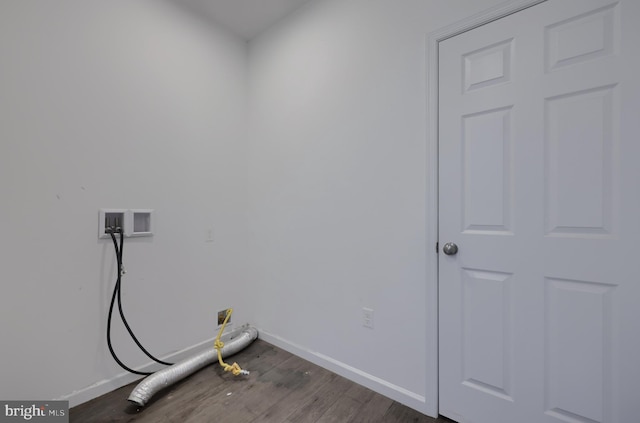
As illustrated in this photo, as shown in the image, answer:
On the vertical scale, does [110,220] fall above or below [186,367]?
above

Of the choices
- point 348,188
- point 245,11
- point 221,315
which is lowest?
point 221,315

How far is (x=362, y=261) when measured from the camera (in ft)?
6.04

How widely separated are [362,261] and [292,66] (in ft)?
5.42

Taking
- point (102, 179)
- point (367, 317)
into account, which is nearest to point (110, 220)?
point (102, 179)

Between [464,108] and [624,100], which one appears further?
[464,108]

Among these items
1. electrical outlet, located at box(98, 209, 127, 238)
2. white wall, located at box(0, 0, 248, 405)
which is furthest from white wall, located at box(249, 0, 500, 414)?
electrical outlet, located at box(98, 209, 127, 238)

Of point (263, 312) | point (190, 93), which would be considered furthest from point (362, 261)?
point (190, 93)

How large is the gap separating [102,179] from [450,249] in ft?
7.00

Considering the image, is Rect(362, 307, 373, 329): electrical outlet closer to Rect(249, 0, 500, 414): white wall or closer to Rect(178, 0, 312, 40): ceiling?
Rect(249, 0, 500, 414): white wall

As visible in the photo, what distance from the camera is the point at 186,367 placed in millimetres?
1858

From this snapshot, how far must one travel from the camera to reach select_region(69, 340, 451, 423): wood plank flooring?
4.97 feet

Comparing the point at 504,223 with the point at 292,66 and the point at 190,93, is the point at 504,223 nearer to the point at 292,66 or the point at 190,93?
the point at 292,66

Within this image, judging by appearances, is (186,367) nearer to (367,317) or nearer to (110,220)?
(110,220)

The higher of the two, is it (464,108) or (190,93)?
(190,93)
